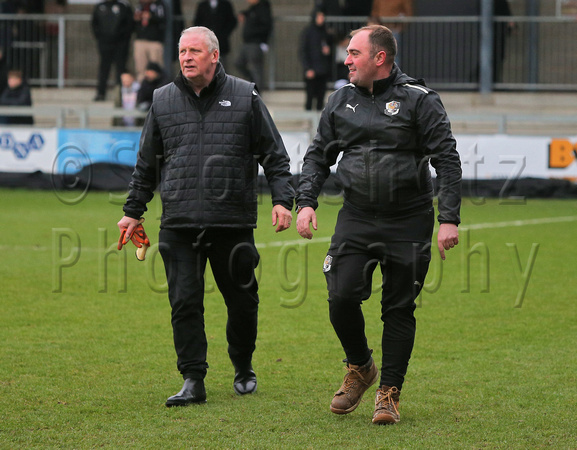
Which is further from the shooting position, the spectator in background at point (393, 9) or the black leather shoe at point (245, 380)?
the spectator in background at point (393, 9)

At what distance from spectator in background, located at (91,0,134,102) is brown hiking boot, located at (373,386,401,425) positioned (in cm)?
1713

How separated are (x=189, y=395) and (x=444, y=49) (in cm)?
1725

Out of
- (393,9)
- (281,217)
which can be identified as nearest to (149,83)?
(393,9)

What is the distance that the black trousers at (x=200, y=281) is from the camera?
5824 mm

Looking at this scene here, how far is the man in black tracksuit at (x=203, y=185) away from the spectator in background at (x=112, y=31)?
15.9m

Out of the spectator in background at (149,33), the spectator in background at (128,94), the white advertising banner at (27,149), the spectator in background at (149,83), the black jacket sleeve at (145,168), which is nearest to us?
the black jacket sleeve at (145,168)

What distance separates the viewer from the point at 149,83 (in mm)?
19953

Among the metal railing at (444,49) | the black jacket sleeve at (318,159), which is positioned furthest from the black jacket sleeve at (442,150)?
the metal railing at (444,49)

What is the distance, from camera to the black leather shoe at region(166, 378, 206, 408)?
5.68 m

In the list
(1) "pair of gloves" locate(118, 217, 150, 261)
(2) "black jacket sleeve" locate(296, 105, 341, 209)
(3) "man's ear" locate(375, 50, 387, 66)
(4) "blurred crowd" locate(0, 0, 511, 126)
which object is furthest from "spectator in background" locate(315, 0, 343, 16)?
(3) "man's ear" locate(375, 50, 387, 66)

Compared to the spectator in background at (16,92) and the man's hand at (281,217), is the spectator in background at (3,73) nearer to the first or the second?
the spectator in background at (16,92)

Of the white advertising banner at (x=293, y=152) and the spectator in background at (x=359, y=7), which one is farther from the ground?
the spectator in background at (x=359, y=7)

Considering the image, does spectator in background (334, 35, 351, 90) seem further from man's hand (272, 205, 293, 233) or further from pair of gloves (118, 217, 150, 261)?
man's hand (272, 205, 293, 233)

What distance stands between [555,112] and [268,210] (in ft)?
27.2
